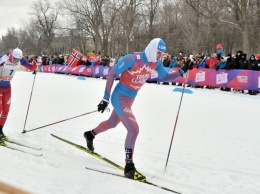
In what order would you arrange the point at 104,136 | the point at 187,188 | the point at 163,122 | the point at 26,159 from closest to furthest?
the point at 187,188 → the point at 26,159 → the point at 104,136 → the point at 163,122

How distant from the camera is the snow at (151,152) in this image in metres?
3.92

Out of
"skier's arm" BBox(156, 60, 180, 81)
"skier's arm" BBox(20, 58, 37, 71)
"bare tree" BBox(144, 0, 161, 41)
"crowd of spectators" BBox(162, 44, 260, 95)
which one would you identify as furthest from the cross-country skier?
"bare tree" BBox(144, 0, 161, 41)

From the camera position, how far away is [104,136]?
6527 mm

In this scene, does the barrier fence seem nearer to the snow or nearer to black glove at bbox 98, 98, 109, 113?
the snow

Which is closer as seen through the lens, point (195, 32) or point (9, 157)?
point (9, 157)

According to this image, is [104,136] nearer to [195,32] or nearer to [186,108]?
[186,108]

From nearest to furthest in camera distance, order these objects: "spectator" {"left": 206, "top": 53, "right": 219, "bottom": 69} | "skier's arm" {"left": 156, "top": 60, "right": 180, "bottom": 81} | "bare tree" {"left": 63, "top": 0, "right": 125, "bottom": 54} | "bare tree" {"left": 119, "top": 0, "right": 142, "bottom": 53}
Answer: "skier's arm" {"left": 156, "top": 60, "right": 180, "bottom": 81}
"spectator" {"left": 206, "top": 53, "right": 219, "bottom": 69}
"bare tree" {"left": 119, "top": 0, "right": 142, "bottom": 53}
"bare tree" {"left": 63, "top": 0, "right": 125, "bottom": 54}

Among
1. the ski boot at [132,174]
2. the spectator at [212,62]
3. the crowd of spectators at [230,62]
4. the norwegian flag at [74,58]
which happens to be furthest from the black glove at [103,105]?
the norwegian flag at [74,58]

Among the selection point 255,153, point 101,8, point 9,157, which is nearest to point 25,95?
point 9,157

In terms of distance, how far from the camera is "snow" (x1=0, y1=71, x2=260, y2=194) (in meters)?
3.92

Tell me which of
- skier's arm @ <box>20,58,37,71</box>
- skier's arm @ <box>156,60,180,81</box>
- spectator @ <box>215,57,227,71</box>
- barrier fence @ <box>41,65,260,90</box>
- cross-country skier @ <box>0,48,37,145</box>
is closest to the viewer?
skier's arm @ <box>156,60,180,81</box>

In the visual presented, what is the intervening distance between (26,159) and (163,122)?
4.35m

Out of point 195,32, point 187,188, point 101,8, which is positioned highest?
point 101,8

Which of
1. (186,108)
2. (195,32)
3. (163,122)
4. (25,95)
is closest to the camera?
(163,122)
